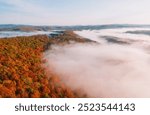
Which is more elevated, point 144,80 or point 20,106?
point 20,106

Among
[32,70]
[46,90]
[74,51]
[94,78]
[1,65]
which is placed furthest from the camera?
[74,51]

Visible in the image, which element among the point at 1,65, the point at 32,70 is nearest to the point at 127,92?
the point at 32,70

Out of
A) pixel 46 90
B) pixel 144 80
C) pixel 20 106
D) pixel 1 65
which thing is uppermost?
pixel 20 106

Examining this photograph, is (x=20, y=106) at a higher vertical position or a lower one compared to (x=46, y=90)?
higher

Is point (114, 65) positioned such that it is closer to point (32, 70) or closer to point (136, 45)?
point (136, 45)

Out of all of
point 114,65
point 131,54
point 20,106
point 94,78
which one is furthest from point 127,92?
point 131,54

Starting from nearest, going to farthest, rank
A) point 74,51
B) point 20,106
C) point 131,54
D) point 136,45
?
point 20,106, point 74,51, point 131,54, point 136,45

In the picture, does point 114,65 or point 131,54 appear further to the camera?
point 131,54

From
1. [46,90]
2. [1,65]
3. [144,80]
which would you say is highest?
[1,65]

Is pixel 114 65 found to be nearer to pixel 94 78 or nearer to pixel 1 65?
pixel 94 78
